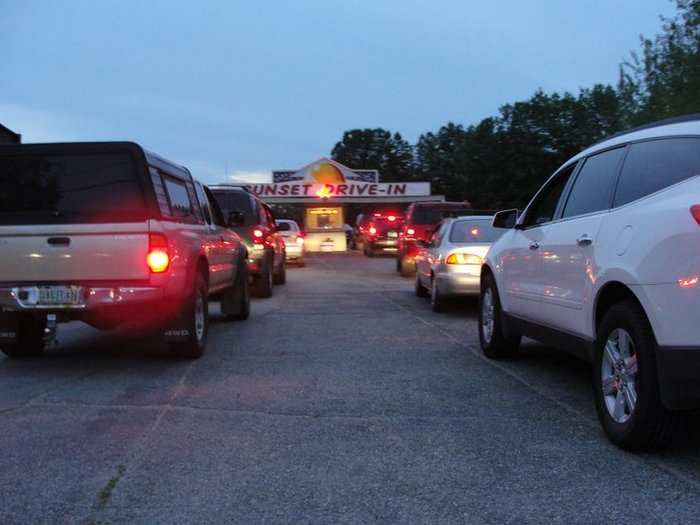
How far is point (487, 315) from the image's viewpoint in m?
7.65

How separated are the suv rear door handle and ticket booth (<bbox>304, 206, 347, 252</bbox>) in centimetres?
3049

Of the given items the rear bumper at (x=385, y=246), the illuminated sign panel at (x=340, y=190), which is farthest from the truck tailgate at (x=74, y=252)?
the illuminated sign panel at (x=340, y=190)

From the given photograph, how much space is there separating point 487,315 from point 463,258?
Result: 122 inches

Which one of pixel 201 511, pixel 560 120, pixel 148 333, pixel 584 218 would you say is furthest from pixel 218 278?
pixel 560 120

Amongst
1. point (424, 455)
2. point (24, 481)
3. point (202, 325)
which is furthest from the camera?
point (202, 325)

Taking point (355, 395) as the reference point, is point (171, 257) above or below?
above

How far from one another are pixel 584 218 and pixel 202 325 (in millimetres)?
4130

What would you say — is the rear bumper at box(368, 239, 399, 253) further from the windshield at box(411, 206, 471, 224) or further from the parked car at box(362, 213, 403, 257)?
the windshield at box(411, 206, 471, 224)

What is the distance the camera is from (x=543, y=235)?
6.02 m

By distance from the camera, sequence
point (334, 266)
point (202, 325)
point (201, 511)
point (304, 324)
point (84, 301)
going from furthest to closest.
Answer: point (334, 266) < point (304, 324) < point (202, 325) < point (84, 301) < point (201, 511)

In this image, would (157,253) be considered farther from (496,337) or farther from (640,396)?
(640,396)

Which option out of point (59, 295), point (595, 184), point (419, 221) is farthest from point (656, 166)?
point (419, 221)

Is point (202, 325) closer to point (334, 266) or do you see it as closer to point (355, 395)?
point (355, 395)

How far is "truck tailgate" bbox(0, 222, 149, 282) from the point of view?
21.0 feet
